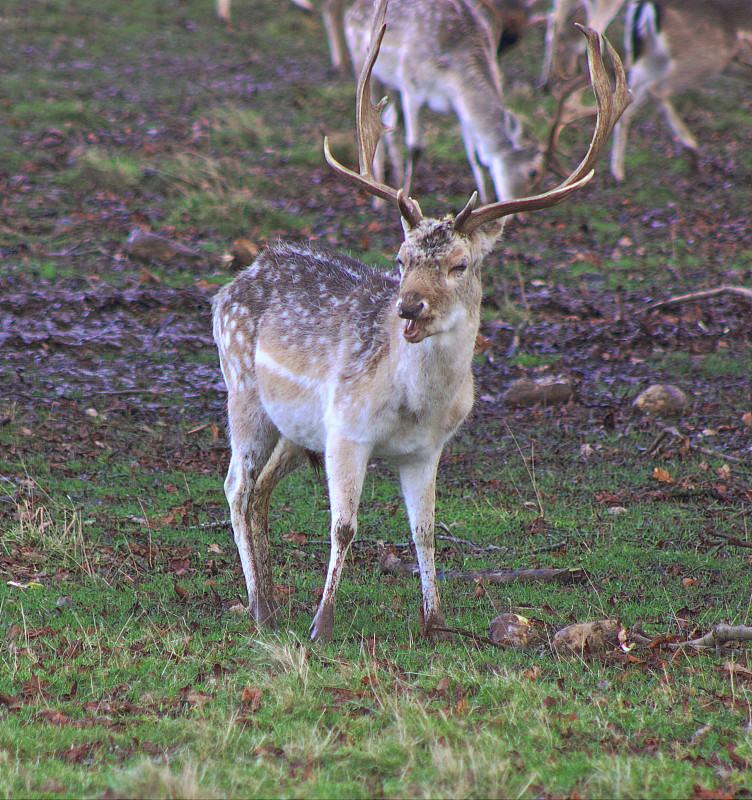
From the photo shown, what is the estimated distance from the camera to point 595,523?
272 inches

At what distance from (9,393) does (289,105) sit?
9.08 metres

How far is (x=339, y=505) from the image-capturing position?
17.0 feet

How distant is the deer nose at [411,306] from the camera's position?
457 centimetres

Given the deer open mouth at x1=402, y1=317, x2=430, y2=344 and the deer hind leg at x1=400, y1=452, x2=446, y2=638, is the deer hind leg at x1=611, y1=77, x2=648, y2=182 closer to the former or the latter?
the deer hind leg at x1=400, y1=452, x2=446, y2=638

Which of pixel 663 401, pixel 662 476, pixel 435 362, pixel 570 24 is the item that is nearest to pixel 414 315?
pixel 435 362

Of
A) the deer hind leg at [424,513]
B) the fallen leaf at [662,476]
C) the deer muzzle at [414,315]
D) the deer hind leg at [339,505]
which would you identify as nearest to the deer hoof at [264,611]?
the deer hind leg at [339,505]

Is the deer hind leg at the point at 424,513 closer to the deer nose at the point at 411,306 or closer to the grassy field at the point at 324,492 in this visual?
the grassy field at the point at 324,492

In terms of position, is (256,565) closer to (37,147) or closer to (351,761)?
(351,761)

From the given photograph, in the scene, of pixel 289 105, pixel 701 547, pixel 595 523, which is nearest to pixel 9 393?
pixel 595 523

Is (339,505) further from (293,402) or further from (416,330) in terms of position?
(416,330)

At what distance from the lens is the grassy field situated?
3914 mm

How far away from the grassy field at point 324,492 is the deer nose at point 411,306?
152cm

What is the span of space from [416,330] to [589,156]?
4.40ft

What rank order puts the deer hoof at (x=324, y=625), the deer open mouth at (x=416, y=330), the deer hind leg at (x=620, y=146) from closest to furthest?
the deer open mouth at (x=416, y=330) < the deer hoof at (x=324, y=625) < the deer hind leg at (x=620, y=146)
